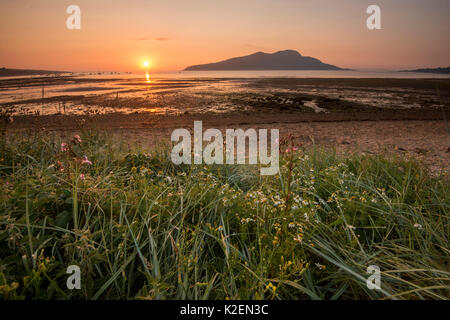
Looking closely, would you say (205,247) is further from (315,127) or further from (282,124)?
(282,124)

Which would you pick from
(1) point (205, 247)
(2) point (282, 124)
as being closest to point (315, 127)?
(2) point (282, 124)

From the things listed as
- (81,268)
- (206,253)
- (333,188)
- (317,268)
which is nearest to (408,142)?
(333,188)

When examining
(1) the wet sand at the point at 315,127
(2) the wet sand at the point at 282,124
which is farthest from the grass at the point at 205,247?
(1) the wet sand at the point at 315,127

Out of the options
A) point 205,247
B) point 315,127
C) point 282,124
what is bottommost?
point 205,247

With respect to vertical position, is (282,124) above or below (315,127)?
above

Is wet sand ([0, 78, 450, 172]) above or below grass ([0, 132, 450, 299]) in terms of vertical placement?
above

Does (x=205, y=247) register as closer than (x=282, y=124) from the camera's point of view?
Yes

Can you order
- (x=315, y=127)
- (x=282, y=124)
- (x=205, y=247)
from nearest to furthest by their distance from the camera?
(x=205, y=247) → (x=315, y=127) → (x=282, y=124)

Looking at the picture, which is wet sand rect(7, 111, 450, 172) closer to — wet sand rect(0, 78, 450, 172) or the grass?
wet sand rect(0, 78, 450, 172)

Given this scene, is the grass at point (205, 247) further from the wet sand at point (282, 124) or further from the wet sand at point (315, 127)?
the wet sand at point (315, 127)

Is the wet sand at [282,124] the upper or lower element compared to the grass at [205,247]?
upper

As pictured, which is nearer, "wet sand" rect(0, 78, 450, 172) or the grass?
the grass

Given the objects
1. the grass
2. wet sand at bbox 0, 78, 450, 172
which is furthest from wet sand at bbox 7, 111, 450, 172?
the grass

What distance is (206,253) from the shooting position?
6.89ft
